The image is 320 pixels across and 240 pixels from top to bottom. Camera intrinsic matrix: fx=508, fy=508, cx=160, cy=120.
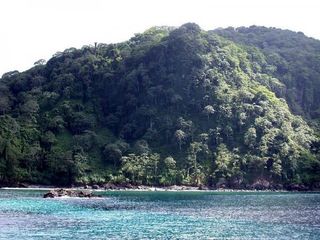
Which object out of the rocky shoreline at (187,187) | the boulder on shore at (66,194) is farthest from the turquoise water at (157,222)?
the rocky shoreline at (187,187)

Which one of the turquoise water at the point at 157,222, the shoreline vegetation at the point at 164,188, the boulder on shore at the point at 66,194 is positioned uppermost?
the shoreline vegetation at the point at 164,188

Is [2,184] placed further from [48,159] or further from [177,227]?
[177,227]

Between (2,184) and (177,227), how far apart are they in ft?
422

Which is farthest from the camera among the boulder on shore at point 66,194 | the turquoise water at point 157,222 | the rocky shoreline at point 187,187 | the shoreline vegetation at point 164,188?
the rocky shoreline at point 187,187

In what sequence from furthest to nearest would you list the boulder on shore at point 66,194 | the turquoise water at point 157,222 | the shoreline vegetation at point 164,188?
the shoreline vegetation at point 164,188
the boulder on shore at point 66,194
the turquoise water at point 157,222

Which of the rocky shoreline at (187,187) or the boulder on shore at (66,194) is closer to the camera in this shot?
the boulder on shore at (66,194)

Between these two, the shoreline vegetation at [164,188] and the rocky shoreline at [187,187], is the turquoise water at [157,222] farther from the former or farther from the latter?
the rocky shoreline at [187,187]

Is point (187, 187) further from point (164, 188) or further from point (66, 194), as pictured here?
point (66, 194)

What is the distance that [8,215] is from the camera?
8381cm

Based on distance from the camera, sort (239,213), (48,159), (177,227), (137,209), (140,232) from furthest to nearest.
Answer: (48,159) → (137,209) → (239,213) → (177,227) → (140,232)

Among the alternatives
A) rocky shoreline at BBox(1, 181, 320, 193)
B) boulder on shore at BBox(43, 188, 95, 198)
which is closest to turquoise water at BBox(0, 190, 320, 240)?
boulder on shore at BBox(43, 188, 95, 198)

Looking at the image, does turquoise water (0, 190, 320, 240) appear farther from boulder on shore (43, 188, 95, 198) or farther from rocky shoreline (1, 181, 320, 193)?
rocky shoreline (1, 181, 320, 193)

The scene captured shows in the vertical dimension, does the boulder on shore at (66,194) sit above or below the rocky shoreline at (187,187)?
below

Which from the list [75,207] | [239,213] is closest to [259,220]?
[239,213]
